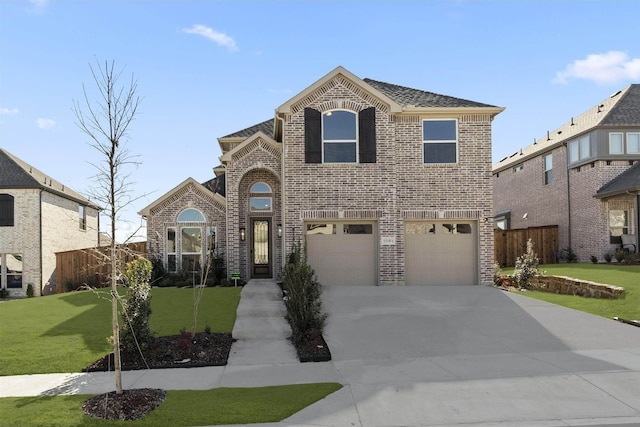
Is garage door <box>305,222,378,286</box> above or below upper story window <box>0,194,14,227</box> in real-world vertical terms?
below

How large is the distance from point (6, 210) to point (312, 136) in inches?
646

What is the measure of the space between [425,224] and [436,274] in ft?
5.96

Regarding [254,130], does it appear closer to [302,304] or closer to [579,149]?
[302,304]

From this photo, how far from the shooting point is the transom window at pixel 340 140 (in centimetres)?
1603

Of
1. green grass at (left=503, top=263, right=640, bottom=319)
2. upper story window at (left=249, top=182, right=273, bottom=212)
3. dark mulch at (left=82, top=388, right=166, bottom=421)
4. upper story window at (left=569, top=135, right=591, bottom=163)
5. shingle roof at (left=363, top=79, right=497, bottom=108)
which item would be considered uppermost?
shingle roof at (left=363, top=79, right=497, bottom=108)

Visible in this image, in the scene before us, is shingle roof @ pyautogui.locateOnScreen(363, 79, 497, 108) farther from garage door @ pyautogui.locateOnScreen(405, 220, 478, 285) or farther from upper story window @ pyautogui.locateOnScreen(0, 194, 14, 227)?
upper story window @ pyautogui.locateOnScreen(0, 194, 14, 227)

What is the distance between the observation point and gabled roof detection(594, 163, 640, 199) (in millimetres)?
20328

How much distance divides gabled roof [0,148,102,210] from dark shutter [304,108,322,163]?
13.1m

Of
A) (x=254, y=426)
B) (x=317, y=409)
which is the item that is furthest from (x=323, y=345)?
(x=254, y=426)

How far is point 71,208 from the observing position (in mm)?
26203

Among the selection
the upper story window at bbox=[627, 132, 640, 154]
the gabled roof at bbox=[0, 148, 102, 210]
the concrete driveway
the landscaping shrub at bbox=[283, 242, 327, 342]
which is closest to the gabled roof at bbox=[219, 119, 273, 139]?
the gabled roof at bbox=[0, 148, 102, 210]

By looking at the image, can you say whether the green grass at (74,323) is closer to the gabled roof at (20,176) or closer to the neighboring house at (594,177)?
the gabled roof at (20,176)

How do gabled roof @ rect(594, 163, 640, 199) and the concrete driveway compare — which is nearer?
the concrete driveway

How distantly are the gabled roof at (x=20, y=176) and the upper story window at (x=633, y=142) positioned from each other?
26855 millimetres
